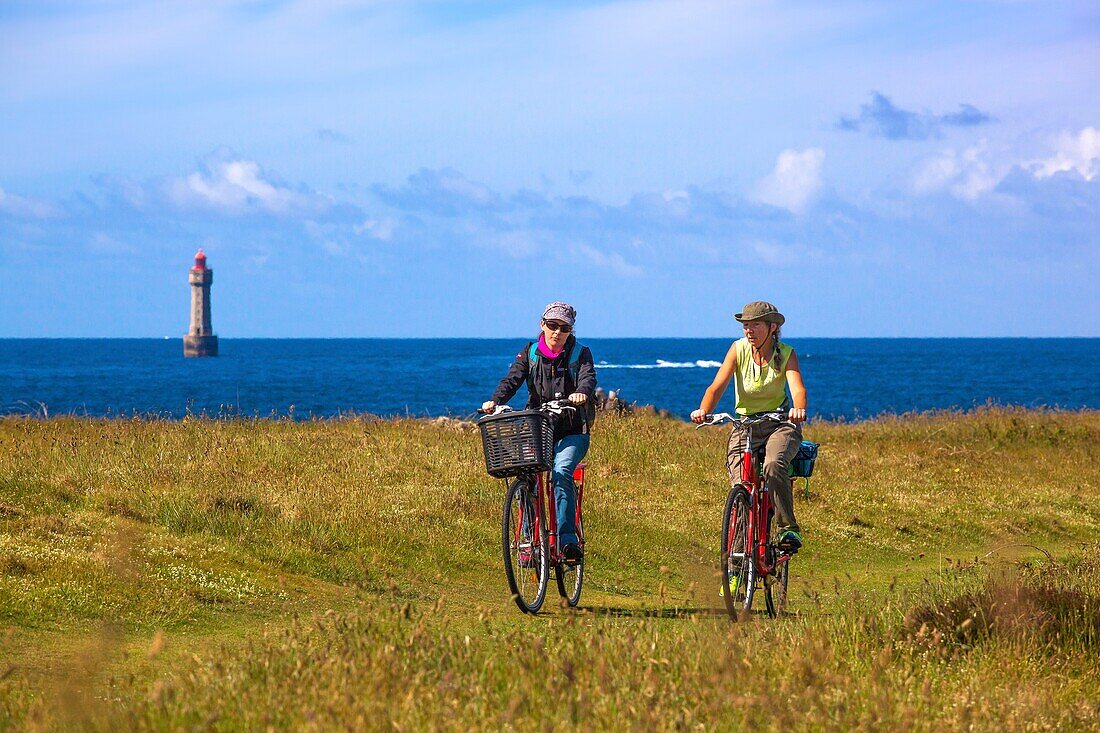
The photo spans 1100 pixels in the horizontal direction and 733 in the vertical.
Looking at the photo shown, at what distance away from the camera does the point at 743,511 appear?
9453 mm

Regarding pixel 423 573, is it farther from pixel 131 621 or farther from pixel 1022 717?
pixel 1022 717

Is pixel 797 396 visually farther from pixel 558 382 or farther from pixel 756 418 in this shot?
pixel 558 382

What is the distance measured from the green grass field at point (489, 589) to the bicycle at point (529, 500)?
0.31 meters

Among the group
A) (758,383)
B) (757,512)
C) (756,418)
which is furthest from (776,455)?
(758,383)

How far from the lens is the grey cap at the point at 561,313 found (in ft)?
32.6

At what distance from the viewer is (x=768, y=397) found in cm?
967

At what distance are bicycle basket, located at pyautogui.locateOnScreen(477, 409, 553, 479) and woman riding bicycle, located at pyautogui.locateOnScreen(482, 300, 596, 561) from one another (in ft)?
1.30

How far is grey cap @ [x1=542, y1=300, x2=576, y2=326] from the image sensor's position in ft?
32.6

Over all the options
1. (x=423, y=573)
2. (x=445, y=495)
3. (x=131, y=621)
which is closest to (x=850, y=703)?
(x=131, y=621)

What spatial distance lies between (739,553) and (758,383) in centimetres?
137

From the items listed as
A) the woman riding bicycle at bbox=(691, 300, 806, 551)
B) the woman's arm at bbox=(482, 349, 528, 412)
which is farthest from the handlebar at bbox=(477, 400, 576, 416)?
the woman riding bicycle at bbox=(691, 300, 806, 551)

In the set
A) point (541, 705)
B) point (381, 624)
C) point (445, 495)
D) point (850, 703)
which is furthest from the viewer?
point (445, 495)

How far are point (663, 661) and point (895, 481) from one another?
45.3 ft

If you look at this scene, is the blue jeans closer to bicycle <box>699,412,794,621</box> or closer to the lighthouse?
bicycle <box>699,412,794,621</box>
